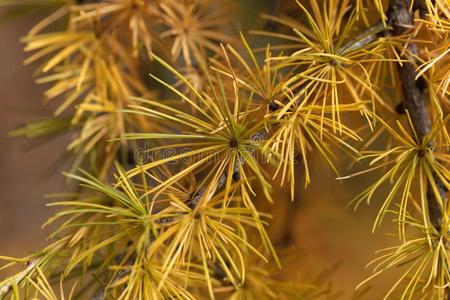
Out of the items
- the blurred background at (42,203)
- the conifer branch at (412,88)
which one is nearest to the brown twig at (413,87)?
the conifer branch at (412,88)

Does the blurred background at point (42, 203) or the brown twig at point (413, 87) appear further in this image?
the blurred background at point (42, 203)

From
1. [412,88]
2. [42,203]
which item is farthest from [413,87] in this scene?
[42,203]

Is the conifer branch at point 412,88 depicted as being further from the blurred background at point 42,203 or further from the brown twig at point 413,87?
the blurred background at point 42,203

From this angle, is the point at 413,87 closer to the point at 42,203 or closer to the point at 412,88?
the point at 412,88

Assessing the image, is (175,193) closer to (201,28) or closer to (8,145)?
(201,28)

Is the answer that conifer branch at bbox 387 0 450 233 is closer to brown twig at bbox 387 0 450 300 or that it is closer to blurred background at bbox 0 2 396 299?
brown twig at bbox 387 0 450 300

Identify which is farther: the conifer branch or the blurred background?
the blurred background

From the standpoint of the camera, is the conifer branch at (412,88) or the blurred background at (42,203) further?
the blurred background at (42,203)

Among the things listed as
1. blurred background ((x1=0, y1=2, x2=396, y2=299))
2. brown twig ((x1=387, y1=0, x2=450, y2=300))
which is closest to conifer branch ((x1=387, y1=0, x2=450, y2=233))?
brown twig ((x1=387, y1=0, x2=450, y2=300))
